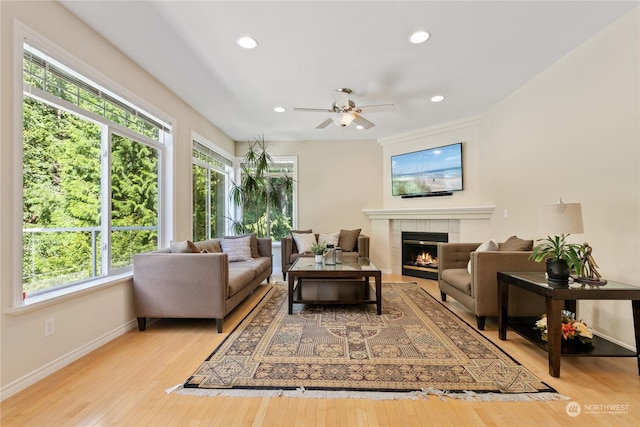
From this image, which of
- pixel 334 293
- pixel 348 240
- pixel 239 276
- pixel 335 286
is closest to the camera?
pixel 239 276

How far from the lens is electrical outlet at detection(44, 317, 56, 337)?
1966 millimetres

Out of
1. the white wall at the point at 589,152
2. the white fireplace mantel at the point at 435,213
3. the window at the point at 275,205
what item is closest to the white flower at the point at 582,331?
the white wall at the point at 589,152

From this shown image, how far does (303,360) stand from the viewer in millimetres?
2131

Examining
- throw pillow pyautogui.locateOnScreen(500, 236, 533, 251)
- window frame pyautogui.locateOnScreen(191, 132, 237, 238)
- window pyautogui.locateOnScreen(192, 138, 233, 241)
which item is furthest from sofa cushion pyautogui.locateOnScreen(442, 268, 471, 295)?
window frame pyautogui.locateOnScreen(191, 132, 237, 238)

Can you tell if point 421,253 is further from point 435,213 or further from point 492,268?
point 492,268

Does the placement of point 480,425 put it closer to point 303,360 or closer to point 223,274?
point 303,360

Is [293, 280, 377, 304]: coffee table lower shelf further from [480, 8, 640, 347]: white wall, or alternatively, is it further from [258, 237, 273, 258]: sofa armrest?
[480, 8, 640, 347]: white wall

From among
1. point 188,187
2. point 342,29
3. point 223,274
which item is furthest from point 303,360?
point 188,187

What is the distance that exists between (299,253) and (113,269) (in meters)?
2.79

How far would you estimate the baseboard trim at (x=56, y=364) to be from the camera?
1733 mm

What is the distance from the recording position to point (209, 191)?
4.91 metres

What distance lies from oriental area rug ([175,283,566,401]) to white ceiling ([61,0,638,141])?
8.91ft

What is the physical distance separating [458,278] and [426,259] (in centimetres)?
222

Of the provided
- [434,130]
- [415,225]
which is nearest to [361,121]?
[434,130]
